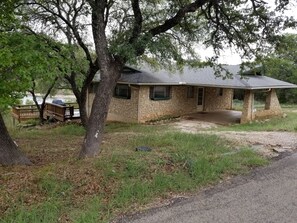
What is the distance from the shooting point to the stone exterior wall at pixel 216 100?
70.3 ft

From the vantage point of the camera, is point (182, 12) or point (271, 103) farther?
point (271, 103)

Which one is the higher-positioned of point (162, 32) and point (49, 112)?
point (162, 32)

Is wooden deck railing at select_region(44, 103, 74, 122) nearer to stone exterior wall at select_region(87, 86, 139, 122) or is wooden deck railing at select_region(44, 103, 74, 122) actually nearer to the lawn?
stone exterior wall at select_region(87, 86, 139, 122)

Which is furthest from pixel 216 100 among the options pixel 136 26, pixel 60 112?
pixel 136 26

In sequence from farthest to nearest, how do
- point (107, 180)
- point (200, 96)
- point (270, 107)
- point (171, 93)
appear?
point (200, 96)
point (270, 107)
point (171, 93)
point (107, 180)

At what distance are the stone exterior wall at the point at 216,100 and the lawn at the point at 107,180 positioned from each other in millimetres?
13480

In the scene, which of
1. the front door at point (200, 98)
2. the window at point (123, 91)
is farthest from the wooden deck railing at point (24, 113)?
the front door at point (200, 98)

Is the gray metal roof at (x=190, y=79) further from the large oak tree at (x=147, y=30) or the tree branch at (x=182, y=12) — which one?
the tree branch at (x=182, y=12)

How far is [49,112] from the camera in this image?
69.5 ft

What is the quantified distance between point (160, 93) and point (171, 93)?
97cm

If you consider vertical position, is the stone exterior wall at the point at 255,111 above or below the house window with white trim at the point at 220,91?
below

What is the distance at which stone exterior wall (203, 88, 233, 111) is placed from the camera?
21.4 m

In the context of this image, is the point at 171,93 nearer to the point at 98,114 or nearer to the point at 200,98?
the point at 200,98

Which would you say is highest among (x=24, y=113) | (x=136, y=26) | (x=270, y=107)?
(x=136, y=26)
